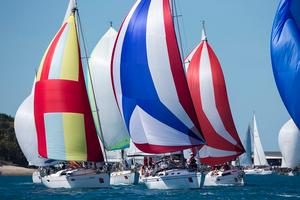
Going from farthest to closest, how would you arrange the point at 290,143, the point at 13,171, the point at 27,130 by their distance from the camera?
the point at 13,171 < the point at 290,143 < the point at 27,130

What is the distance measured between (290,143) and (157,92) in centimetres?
5602

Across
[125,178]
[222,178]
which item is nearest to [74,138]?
[222,178]

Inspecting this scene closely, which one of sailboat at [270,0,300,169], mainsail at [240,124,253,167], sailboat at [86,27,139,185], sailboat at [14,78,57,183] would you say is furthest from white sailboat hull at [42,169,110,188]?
mainsail at [240,124,253,167]

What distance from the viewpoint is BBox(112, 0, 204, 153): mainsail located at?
43.6 metres

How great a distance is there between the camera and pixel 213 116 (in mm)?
53281

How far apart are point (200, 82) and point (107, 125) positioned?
35.9 ft

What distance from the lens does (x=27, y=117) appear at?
66.1 m

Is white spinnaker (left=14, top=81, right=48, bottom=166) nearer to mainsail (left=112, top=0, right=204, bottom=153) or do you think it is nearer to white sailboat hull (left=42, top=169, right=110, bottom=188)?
white sailboat hull (left=42, top=169, right=110, bottom=188)

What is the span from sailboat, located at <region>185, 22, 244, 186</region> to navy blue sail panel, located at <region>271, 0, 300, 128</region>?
25232 mm

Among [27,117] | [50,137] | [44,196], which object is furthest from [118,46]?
[27,117]

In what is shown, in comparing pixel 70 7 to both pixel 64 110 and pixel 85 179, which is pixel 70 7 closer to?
pixel 64 110

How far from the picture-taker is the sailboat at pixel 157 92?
1715 inches

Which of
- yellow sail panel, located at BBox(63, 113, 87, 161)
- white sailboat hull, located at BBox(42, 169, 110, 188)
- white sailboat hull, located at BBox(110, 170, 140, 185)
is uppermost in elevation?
yellow sail panel, located at BBox(63, 113, 87, 161)

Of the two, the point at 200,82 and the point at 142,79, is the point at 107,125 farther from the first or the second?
the point at 142,79
